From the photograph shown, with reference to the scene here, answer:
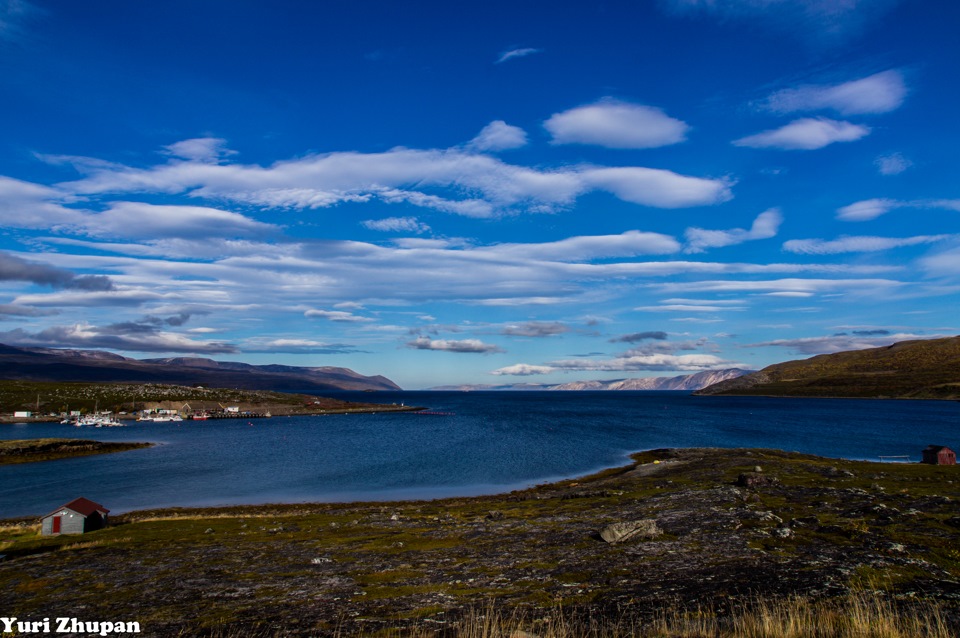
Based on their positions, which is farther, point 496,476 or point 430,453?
point 430,453

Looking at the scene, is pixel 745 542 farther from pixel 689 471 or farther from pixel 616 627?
pixel 689 471

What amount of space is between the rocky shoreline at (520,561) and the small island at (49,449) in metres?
70.9

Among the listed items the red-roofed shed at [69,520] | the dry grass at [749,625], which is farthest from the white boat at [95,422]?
the dry grass at [749,625]

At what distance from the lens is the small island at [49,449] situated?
3899 inches

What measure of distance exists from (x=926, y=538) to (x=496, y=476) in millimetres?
59610

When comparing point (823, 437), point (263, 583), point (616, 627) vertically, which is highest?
point (616, 627)

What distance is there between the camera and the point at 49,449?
352 ft

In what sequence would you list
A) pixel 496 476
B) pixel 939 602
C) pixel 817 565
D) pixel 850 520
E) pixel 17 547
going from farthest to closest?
1. pixel 496 476
2. pixel 17 547
3. pixel 850 520
4. pixel 817 565
5. pixel 939 602

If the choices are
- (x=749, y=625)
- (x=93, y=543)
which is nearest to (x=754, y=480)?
(x=749, y=625)

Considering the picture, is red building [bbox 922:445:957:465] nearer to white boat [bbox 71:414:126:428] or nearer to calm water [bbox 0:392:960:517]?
calm water [bbox 0:392:960:517]

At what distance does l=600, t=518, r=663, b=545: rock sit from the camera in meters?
31.5

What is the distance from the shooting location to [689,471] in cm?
6525

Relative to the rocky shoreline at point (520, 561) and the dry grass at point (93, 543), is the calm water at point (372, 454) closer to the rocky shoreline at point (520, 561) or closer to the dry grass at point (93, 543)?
the dry grass at point (93, 543)

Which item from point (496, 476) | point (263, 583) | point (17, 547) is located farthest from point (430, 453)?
point (263, 583)
